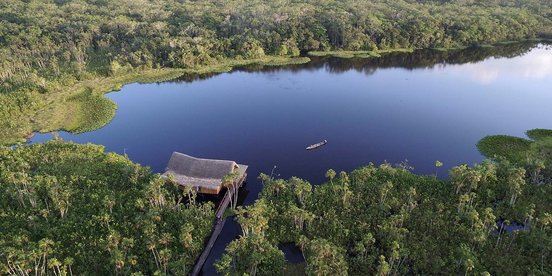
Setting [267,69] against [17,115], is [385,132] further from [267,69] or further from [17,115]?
[17,115]

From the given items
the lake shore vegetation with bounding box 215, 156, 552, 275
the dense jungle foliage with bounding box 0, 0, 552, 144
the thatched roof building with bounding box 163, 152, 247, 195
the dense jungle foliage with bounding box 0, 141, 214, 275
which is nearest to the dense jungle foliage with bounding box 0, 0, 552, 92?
the dense jungle foliage with bounding box 0, 0, 552, 144

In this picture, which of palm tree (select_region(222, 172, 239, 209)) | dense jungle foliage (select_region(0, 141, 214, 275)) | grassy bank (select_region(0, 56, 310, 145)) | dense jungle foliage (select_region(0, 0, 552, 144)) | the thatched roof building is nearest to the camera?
dense jungle foliage (select_region(0, 141, 214, 275))

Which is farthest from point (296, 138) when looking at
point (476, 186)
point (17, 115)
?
point (17, 115)

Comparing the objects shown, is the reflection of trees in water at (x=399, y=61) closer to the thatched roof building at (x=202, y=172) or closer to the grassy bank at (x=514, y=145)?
the grassy bank at (x=514, y=145)

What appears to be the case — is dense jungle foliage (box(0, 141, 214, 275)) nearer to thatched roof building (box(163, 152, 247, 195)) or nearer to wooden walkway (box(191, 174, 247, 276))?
wooden walkway (box(191, 174, 247, 276))

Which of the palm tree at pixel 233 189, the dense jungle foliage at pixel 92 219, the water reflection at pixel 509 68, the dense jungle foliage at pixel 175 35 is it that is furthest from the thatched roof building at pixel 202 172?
the water reflection at pixel 509 68
